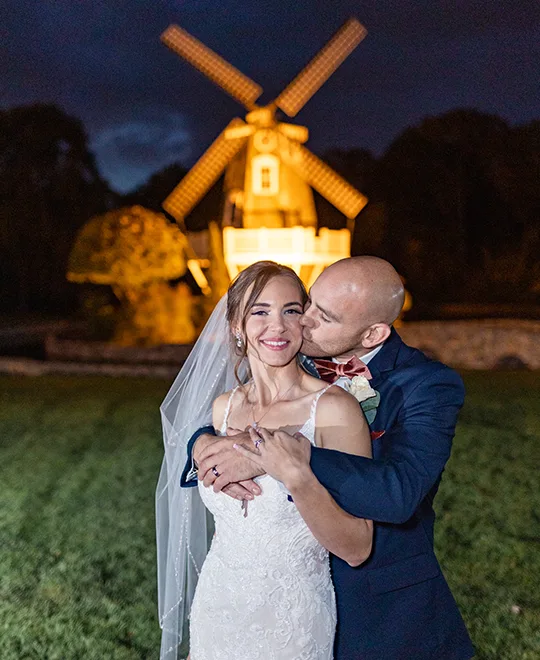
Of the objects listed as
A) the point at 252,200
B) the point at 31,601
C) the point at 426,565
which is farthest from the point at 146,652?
the point at 252,200

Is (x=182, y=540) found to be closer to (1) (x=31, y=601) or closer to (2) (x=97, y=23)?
(1) (x=31, y=601)

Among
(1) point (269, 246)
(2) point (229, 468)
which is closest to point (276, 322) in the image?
(2) point (229, 468)

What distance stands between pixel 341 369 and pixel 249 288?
14.8 inches

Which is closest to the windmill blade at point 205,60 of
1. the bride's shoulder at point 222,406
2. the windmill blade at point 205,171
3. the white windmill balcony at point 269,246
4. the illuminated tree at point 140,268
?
the windmill blade at point 205,171

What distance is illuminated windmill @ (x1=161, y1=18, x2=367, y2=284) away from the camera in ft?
59.1

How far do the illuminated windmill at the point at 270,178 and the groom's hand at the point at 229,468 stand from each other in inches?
610

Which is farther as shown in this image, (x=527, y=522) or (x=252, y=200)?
(x=252, y=200)

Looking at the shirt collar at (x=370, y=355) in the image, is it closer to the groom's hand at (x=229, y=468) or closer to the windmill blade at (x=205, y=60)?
the groom's hand at (x=229, y=468)

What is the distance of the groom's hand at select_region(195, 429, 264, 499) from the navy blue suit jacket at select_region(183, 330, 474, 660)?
0.98 ft

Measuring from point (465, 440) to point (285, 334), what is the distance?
289 inches

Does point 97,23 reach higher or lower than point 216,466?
higher

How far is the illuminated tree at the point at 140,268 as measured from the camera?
19.8 metres

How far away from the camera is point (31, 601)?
5082mm

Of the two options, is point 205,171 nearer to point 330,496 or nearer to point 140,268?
point 140,268
